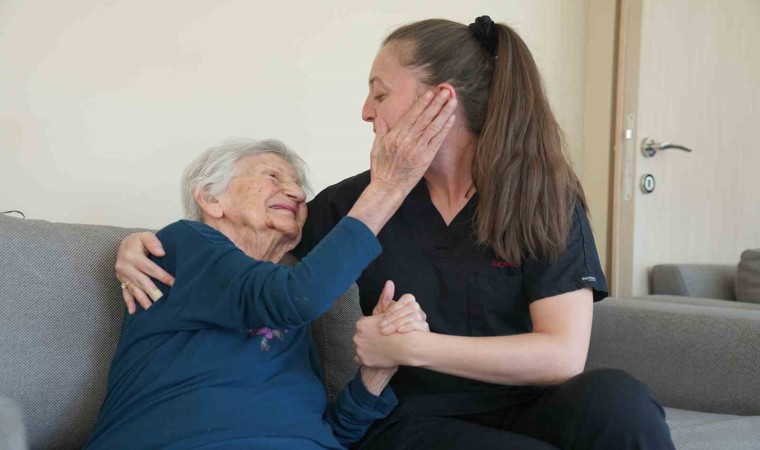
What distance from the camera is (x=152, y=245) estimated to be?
1.19m

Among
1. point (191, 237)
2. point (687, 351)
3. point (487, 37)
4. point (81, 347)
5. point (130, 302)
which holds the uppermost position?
point (487, 37)

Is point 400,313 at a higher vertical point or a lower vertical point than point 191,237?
lower

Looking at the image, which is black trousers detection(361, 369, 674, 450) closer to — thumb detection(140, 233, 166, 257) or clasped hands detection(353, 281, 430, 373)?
clasped hands detection(353, 281, 430, 373)

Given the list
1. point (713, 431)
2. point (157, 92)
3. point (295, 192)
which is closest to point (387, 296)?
point (295, 192)

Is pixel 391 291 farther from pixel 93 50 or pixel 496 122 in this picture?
pixel 93 50

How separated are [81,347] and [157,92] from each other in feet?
2.41

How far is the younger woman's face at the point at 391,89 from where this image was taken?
1.35m

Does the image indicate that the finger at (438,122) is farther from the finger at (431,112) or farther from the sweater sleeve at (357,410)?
the sweater sleeve at (357,410)

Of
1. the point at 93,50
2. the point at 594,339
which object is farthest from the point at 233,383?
the point at 594,339

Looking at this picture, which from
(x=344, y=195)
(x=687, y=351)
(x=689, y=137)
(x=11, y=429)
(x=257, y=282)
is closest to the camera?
(x=11, y=429)

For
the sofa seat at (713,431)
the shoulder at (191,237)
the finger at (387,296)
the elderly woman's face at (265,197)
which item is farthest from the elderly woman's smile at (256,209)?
the sofa seat at (713,431)

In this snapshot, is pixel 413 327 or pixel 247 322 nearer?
pixel 247 322

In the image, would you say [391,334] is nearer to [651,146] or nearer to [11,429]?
[11,429]

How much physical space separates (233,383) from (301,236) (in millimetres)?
426
